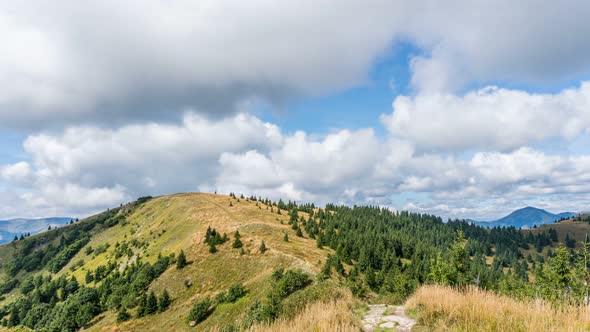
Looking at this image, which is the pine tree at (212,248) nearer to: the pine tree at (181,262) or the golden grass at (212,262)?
the golden grass at (212,262)

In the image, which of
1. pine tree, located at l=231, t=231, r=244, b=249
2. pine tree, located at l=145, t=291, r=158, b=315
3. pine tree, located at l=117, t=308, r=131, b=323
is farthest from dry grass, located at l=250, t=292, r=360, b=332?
pine tree, located at l=117, t=308, r=131, b=323

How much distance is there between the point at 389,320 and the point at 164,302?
74046mm

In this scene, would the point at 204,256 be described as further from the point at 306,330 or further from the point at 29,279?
the point at 29,279

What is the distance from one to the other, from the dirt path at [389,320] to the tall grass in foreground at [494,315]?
605 mm

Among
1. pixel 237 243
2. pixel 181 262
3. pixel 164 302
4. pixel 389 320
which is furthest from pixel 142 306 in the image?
pixel 389 320

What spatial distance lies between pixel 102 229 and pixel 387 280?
197 m

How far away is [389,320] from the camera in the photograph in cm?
1104

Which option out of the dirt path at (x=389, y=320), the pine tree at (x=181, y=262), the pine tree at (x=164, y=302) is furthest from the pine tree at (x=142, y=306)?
the dirt path at (x=389, y=320)

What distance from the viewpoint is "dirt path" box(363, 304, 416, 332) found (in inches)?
399

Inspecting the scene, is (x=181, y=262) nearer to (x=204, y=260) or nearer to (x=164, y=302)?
(x=204, y=260)

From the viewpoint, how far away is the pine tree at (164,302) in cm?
6850

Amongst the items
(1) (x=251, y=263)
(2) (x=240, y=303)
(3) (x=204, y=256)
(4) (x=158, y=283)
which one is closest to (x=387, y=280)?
(1) (x=251, y=263)

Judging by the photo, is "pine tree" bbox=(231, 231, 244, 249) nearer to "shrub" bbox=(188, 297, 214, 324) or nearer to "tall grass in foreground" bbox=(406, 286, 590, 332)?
"shrub" bbox=(188, 297, 214, 324)

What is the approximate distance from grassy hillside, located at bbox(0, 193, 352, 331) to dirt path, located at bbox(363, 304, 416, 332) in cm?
175
